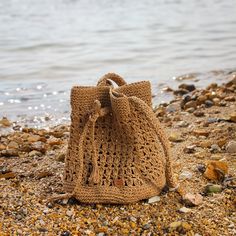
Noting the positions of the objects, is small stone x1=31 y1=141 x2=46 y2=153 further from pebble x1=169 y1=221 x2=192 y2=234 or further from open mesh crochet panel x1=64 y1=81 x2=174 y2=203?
pebble x1=169 y1=221 x2=192 y2=234

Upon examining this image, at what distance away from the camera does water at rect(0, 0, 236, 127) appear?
265 inches

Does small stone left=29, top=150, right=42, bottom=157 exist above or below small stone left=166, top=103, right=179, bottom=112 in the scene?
above

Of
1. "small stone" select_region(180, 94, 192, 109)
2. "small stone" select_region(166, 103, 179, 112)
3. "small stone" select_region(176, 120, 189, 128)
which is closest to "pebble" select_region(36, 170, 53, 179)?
"small stone" select_region(176, 120, 189, 128)

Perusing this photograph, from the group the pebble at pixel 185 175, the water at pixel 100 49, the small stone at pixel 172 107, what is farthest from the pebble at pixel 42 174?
the small stone at pixel 172 107

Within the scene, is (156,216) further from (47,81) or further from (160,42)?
(160,42)

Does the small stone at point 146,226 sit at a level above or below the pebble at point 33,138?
above

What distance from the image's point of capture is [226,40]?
9.65 metres

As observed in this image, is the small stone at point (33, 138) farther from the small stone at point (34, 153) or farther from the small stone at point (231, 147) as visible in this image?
the small stone at point (231, 147)

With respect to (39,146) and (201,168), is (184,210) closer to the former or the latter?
(201,168)

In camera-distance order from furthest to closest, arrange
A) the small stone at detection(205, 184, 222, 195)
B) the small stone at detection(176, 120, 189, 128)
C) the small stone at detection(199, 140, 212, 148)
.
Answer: the small stone at detection(176, 120, 189, 128)
the small stone at detection(199, 140, 212, 148)
the small stone at detection(205, 184, 222, 195)

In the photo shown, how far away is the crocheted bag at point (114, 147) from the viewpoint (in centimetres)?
284

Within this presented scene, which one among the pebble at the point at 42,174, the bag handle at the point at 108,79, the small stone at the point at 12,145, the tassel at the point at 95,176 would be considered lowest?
the small stone at the point at 12,145

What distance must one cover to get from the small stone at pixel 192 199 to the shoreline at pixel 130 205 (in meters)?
0.03

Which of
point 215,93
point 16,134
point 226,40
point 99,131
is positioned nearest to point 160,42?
point 226,40
